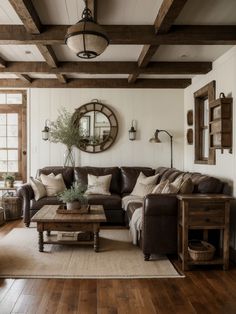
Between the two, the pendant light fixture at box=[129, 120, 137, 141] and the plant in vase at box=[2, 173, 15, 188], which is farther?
the pendant light fixture at box=[129, 120, 137, 141]

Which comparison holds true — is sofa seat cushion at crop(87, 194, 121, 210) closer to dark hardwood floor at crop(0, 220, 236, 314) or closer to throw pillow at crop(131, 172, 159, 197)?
throw pillow at crop(131, 172, 159, 197)

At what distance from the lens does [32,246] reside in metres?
4.53

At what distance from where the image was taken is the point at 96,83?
6684 mm

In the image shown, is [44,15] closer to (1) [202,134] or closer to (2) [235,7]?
(2) [235,7]

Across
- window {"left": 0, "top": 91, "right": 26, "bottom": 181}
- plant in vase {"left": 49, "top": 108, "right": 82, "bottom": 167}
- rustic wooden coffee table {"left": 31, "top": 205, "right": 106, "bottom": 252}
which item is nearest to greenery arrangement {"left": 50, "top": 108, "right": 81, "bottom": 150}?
plant in vase {"left": 49, "top": 108, "right": 82, "bottom": 167}

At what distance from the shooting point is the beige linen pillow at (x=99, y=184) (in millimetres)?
6102

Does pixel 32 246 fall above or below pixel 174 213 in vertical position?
below

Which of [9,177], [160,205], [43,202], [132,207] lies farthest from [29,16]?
[9,177]

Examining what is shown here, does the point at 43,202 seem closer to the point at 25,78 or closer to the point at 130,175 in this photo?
the point at 130,175

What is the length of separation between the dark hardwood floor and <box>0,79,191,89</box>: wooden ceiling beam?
4.11 metres

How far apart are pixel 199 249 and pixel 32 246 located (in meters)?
2.16

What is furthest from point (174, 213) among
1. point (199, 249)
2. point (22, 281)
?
point (22, 281)

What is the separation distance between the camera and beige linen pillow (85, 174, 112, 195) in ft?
20.0

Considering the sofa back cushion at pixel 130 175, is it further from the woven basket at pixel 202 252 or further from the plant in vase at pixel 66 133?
the woven basket at pixel 202 252
